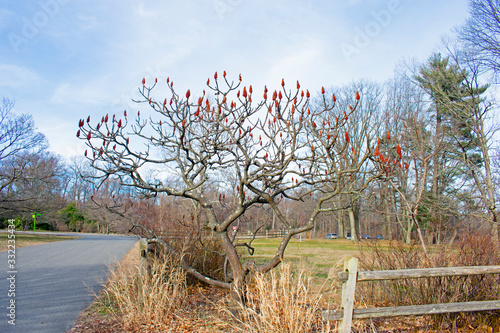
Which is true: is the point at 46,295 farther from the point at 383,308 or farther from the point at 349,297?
the point at 383,308

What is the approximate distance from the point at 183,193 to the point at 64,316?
280cm

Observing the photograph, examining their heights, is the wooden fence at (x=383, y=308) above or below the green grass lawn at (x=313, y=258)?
above

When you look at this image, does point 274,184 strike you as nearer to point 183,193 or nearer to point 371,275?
point 183,193

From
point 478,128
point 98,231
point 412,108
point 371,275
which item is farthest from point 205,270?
point 98,231

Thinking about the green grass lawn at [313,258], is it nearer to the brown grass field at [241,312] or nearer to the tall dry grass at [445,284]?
the brown grass field at [241,312]

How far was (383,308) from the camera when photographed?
4125 mm

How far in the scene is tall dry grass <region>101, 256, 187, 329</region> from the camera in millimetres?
5215

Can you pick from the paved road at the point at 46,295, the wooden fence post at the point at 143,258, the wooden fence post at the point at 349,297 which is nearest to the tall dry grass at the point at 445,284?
the wooden fence post at the point at 349,297

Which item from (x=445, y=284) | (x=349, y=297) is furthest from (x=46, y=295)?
(x=445, y=284)

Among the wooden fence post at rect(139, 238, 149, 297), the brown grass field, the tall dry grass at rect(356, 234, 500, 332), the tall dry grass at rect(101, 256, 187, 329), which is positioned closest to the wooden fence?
the brown grass field

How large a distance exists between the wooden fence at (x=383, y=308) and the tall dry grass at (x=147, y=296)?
9.16 ft

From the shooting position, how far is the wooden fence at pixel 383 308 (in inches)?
154

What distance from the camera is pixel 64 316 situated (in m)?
5.57

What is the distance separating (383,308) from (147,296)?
3.64m
